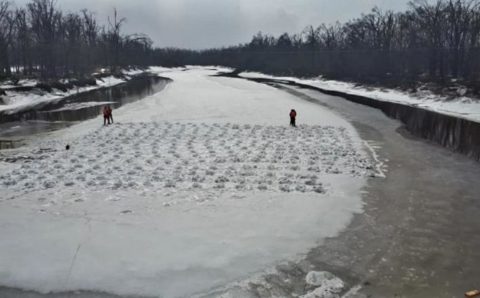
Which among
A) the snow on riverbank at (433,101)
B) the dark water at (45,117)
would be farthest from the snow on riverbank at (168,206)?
the snow on riverbank at (433,101)

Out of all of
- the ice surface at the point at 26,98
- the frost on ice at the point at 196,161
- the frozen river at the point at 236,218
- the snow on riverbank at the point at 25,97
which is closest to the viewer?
the frozen river at the point at 236,218

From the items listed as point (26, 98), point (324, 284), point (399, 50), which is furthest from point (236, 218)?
point (399, 50)

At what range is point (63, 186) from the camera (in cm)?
1236

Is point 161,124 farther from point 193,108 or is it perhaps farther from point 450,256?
point 450,256

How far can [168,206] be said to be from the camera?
425 inches

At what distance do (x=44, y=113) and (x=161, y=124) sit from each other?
13.0 m

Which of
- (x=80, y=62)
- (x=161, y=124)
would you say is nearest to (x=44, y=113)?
(x=161, y=124)

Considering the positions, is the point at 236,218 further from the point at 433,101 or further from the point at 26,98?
the point at 26,98

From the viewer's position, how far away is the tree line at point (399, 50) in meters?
52.0

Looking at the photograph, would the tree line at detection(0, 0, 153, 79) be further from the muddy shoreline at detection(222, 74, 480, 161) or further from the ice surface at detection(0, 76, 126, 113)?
the muddy shoreline at detection(222, 74, 480, 161)

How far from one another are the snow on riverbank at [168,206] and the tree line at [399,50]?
26.5m

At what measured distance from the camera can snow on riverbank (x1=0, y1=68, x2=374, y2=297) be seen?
25.3 feet

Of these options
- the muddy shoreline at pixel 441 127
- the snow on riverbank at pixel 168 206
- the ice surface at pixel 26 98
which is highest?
the muddy shoreline at pixel 441 127

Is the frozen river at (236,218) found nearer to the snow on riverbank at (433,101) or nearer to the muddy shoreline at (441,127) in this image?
the muddy shoreline at (441,127)
